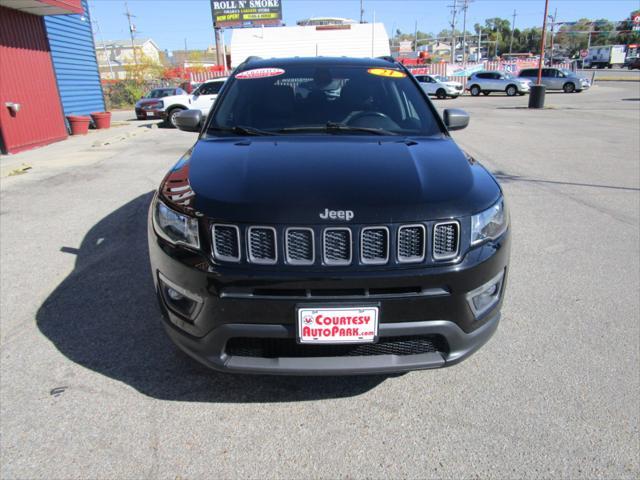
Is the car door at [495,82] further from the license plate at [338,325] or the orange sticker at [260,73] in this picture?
the license plate at [338,325]

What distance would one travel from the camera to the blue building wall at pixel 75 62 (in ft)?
46.4

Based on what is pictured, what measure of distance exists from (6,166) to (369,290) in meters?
10.0

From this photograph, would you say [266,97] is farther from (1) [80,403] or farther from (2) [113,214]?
(2) [113,214]

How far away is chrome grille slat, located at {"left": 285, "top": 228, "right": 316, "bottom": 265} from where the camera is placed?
2053 mm

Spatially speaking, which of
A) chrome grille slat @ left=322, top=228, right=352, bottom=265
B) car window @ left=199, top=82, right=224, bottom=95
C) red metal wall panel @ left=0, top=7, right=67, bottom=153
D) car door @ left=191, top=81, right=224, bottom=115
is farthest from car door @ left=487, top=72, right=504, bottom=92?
chrome grille slat @ left=322, top=228, right=352, bottom=265

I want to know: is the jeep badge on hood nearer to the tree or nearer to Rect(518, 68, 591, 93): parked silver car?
Rect(518, 68, 591, 93): parked silver car

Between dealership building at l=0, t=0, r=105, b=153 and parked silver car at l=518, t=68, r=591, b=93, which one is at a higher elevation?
dealership building at l=0, t=0, r=105, b=153

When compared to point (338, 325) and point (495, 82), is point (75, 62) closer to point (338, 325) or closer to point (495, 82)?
point (338, 325)

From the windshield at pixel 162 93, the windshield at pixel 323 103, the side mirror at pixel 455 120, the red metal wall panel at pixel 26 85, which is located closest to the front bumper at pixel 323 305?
the windshield at pixel 323 103

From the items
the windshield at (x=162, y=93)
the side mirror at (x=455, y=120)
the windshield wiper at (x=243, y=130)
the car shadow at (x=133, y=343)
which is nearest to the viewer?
the car shadow at (x=133, y=343)

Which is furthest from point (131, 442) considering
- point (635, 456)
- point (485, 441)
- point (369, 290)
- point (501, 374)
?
point (635, 456)

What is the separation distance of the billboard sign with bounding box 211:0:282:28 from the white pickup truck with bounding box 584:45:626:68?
A: 57.5 metres

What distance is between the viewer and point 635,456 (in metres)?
2.12

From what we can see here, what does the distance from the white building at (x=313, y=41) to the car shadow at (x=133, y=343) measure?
38.3ft
